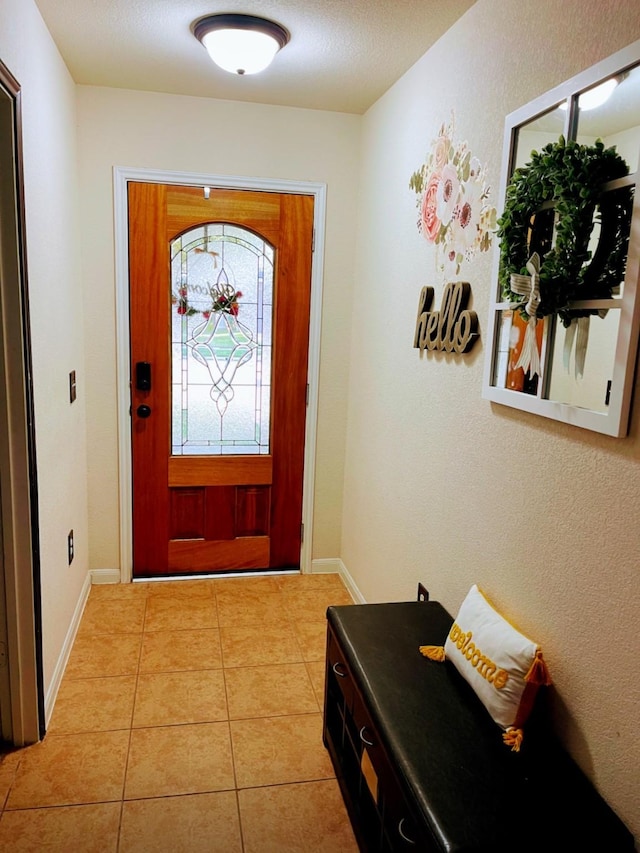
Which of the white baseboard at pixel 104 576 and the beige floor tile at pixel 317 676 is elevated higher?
the white baseboard at pixel 104 576

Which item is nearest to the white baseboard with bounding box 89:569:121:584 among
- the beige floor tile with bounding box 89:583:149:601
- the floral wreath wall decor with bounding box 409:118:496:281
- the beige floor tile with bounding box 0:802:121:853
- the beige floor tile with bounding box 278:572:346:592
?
the beige floor tile with bounding box 89:583:149:601

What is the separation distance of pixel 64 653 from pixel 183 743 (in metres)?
0.74

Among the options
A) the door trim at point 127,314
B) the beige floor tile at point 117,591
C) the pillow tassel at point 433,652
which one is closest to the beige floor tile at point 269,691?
the pillow tassel at point 433,652

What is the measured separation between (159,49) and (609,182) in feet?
6.46

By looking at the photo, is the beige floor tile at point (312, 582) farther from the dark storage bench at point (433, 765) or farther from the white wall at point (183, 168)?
the dark storage bench at point (433, 765)

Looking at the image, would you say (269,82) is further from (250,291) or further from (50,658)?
(50,658)

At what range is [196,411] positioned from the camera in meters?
3.27

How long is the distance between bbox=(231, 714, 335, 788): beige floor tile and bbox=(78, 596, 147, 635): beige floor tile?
0.91 meters

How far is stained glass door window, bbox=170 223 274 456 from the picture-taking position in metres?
3.17

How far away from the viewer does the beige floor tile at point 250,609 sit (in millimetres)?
3006

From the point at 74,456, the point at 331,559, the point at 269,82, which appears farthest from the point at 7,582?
the point at 269,82

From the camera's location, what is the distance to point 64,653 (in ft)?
8.43

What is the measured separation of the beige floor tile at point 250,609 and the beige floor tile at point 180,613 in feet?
0.17

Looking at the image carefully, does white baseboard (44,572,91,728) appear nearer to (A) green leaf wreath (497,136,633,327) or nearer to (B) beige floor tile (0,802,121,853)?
(B) beige floor tile (0,802,121,853)
